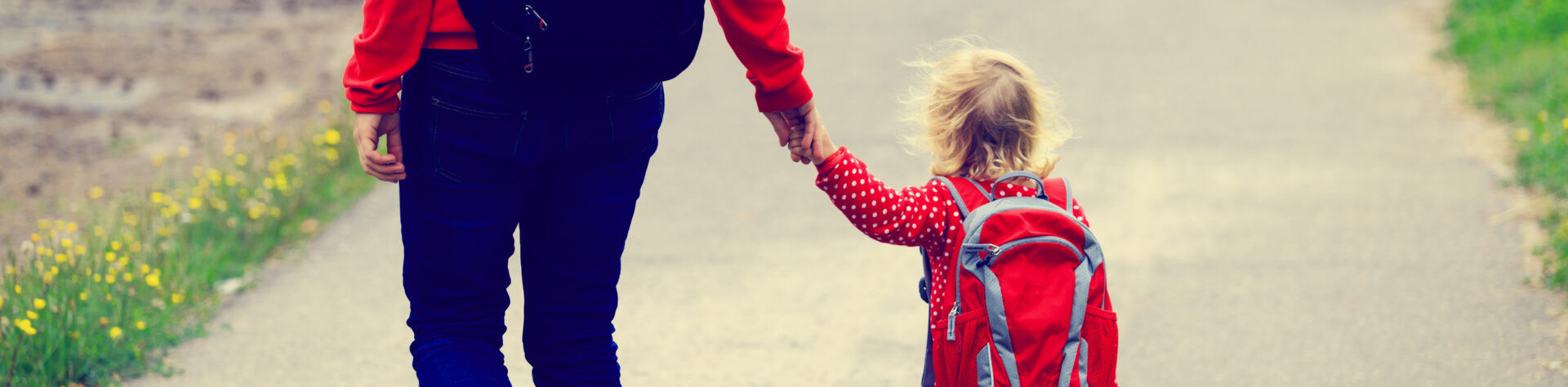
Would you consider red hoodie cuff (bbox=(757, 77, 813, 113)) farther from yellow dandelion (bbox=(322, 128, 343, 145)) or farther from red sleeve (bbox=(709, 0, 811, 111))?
yellow dandelion (bbox=(322, 128, 343, 145))

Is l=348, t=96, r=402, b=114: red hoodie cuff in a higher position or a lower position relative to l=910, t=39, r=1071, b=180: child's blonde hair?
lower

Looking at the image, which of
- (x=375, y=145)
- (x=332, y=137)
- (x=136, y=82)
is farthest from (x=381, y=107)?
(x=136, y=82)

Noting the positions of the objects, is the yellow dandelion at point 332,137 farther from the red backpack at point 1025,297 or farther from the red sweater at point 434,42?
the red backpack at point 1025,297

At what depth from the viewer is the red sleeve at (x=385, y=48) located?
2053mm

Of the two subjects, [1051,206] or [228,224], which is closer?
[1051,206]

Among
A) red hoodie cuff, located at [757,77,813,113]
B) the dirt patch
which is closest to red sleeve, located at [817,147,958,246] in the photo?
red hoodie cuff, located at [757,77,813,113]

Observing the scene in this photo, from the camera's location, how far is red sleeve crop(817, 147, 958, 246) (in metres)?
2.40

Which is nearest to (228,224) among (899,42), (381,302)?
(381,302)

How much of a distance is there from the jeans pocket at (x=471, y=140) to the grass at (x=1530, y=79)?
3.39 meters

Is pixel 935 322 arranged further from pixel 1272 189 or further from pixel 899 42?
pixel 899 42

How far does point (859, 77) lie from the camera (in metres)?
7.65

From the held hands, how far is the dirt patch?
386cm

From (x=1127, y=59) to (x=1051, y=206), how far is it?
239 inches

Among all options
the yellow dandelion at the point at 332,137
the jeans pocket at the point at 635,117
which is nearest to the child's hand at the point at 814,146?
the jeans pocket at the point at 635,117
